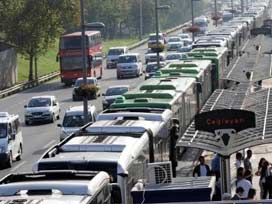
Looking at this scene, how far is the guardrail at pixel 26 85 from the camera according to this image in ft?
201

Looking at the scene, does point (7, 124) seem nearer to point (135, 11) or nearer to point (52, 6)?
point (52, 6)

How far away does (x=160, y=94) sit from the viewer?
26.0 metres

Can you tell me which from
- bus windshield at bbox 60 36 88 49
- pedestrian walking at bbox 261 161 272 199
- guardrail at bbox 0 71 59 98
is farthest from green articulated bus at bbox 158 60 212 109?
guardrail at bbox 0 71 59 98

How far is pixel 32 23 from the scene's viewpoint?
67625mm

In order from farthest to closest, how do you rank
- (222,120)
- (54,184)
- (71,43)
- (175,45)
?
1. (175,45)
2. (71,43)
3. (222,120)
4. (54,184)

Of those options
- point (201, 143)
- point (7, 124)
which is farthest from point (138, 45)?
point (201, 143)

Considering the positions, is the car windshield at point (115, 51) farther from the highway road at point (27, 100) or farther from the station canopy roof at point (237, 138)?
the station canopy roof at point (237, 138)

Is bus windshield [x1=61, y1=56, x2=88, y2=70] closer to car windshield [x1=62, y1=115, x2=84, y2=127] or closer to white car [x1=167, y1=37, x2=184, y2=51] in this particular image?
white car [x1=167, y1=37, x2=184, y2=51]

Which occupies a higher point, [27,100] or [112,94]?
[112,94]

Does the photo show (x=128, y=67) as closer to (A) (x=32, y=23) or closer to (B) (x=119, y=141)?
(A) (x=32, y=23)

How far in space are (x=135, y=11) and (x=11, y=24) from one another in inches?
1902

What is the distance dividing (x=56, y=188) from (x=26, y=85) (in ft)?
175

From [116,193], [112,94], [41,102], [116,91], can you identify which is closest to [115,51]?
[116,91]

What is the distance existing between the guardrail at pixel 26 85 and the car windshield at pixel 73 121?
969 inches
